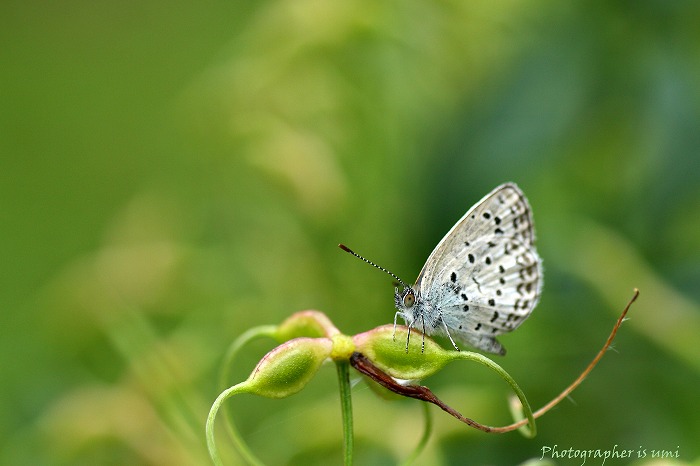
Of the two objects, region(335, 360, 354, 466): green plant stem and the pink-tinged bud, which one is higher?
the pink-tinged bud

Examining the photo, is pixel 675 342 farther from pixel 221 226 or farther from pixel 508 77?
pixel 221 226

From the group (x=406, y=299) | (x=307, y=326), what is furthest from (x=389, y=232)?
(x=307, y=326)

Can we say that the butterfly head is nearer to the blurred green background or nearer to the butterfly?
the butterfly

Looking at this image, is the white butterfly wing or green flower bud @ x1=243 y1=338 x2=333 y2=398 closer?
green flower bud @ x1=243 y1=338 x2=333 y2=398

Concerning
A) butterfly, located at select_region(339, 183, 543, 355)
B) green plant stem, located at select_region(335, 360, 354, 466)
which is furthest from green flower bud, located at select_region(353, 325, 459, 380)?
butterfly, located at select_region(339, 183, 543, 355)

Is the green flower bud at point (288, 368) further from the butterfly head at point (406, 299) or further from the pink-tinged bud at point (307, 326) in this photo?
the butterfly head at point (406, 299)

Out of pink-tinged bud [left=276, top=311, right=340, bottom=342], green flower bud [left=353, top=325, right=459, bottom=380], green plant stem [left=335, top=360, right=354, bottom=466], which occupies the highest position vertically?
pink-tinged bud [left=276, top=311, right=340, bottom=342]

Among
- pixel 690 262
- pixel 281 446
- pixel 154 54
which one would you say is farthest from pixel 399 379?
pixel 154 54
